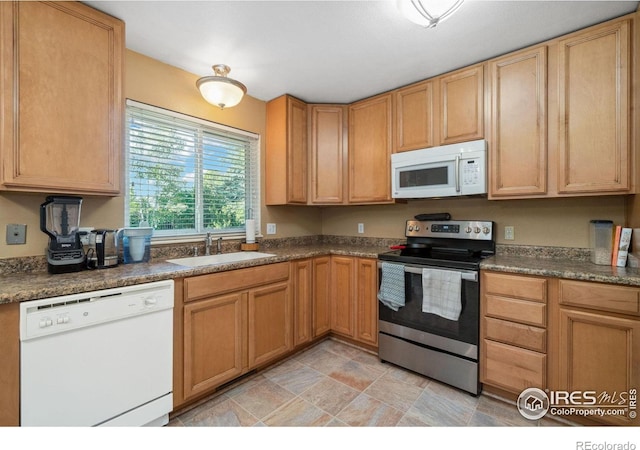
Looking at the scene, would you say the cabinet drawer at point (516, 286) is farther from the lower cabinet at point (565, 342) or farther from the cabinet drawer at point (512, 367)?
the cabinet drawer at point (512, 367)

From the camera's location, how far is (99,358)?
1375mm

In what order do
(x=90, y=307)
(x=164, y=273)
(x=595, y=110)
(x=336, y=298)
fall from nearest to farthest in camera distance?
(x=90, y=307) < (x=164, y=273) < (x=595, y=110) < (x=336, y=298)

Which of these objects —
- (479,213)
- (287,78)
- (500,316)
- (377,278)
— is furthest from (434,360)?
(287,78)

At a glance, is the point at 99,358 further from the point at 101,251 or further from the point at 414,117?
the point at 414,117

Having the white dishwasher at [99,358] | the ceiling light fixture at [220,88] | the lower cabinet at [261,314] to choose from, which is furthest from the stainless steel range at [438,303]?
the ceiling light fixture at [220,88]

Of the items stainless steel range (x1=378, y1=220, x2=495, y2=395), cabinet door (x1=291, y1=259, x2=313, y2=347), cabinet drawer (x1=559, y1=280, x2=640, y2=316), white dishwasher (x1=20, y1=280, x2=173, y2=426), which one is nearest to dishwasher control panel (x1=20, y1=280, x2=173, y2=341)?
white dishwasher (x1=20, y1=280, x2=173, y2=426)

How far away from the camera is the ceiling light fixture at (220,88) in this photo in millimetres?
2045

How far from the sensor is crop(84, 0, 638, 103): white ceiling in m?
1.61

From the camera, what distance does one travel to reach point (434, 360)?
2.08m

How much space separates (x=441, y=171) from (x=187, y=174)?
2.11 metres

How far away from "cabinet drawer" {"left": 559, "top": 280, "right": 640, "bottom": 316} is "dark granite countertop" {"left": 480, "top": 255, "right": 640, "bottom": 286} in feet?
0.11

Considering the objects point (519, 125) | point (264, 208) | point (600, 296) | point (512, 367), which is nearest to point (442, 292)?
point (512, 367)

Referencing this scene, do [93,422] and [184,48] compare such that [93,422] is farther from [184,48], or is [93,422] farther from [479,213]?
[479,213]

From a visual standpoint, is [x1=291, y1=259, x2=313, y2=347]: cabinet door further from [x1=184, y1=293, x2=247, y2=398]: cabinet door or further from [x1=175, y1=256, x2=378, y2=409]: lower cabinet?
[x1=184, y1=293, x2=247, y2=398]: cabinet door
